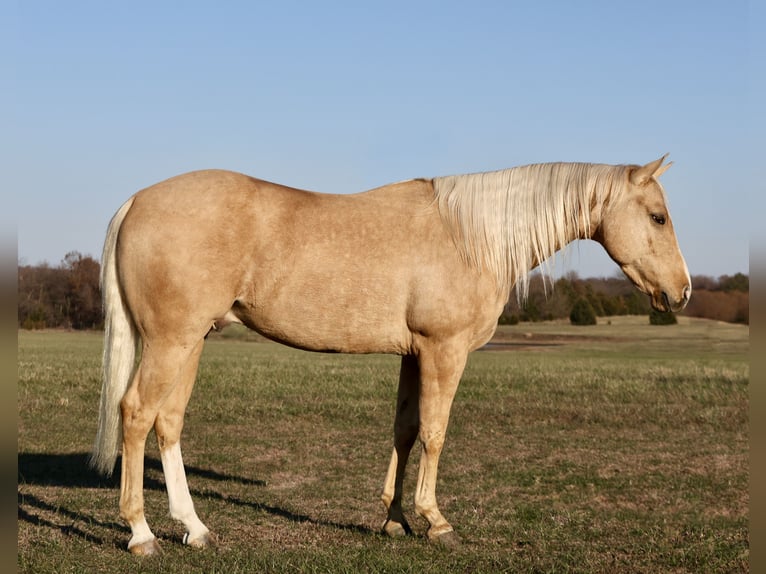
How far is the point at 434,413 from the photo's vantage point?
17.0 feet

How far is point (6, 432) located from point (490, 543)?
4.14 meters

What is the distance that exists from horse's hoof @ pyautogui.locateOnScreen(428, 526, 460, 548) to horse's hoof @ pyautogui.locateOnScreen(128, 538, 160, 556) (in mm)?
1898

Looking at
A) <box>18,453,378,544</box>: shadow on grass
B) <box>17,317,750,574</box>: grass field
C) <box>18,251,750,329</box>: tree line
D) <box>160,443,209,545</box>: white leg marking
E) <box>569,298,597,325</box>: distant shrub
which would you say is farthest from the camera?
<box>569,298,597,325</box>: distant shrub

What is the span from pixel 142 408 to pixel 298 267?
1.38 meters

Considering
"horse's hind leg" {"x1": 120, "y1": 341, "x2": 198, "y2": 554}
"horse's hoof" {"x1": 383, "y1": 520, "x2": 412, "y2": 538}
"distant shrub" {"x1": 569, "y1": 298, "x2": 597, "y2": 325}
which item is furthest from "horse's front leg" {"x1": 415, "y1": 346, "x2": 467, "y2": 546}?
"distant shrub" {"x1": 569, "y1": 298, "x2": 597, "y2": 325}

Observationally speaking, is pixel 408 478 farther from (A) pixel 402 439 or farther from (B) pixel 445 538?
(B) pixel 445 538

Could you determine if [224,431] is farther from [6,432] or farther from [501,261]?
[6,432]

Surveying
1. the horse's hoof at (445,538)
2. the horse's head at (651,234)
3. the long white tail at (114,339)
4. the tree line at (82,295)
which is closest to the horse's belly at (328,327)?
the long white tail at (114,339)

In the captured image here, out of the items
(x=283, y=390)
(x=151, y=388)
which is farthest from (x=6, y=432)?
(x=283, y=390)

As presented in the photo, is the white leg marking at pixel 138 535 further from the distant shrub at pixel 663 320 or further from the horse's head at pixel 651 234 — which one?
the distant shrub at pixel 663 320

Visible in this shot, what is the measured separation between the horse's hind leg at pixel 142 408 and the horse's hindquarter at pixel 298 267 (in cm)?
25

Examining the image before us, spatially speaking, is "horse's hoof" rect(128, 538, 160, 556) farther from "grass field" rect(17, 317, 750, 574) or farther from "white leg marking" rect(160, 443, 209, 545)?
"white leg marking" rect(160, 443, 209, 545)

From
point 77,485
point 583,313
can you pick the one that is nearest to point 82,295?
point 77,485

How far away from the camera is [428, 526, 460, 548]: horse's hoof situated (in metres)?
5.19
